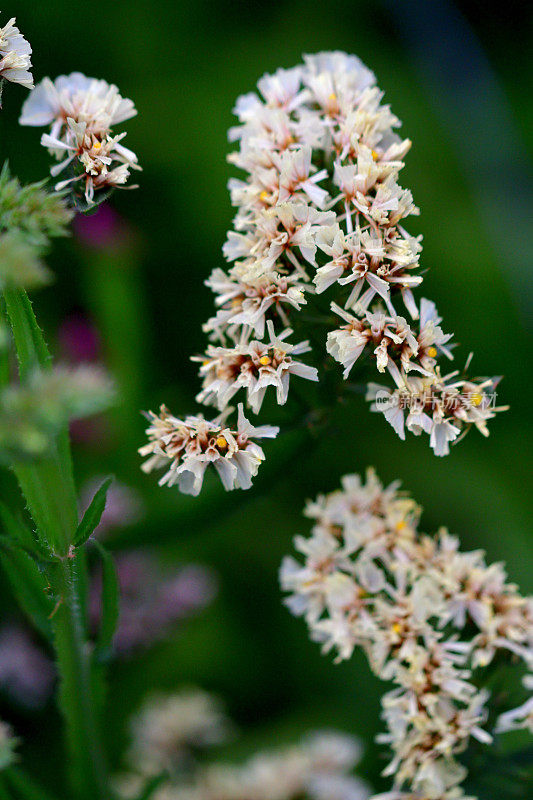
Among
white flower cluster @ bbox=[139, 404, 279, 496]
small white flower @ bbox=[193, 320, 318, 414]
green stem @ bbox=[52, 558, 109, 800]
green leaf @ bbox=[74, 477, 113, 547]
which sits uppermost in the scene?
small white flower @ bbox=[193, 320, 318, 414]

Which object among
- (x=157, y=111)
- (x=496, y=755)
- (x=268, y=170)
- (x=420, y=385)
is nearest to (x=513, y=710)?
(x=496, y=755)

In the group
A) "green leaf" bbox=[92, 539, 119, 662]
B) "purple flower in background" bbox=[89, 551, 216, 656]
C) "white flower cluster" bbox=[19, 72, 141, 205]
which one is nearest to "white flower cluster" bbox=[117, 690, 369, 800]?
"purple flower in background" bbox=[89, 551, 216, 656]

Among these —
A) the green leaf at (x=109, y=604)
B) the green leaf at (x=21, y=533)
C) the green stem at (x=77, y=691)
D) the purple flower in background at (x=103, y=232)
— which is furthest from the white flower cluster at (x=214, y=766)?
the purple flower in background at (x=103, y=232)

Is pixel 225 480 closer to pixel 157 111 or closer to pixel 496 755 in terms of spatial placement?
pixel 496 755

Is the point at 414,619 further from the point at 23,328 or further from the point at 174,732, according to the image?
the point at 174,732

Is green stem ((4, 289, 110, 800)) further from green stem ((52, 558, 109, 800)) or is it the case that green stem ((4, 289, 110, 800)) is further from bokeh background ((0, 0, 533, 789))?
bokeh background ((0, 0, 533, 789))

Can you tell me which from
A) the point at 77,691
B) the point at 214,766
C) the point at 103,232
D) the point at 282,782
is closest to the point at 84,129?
the point at 77,691
